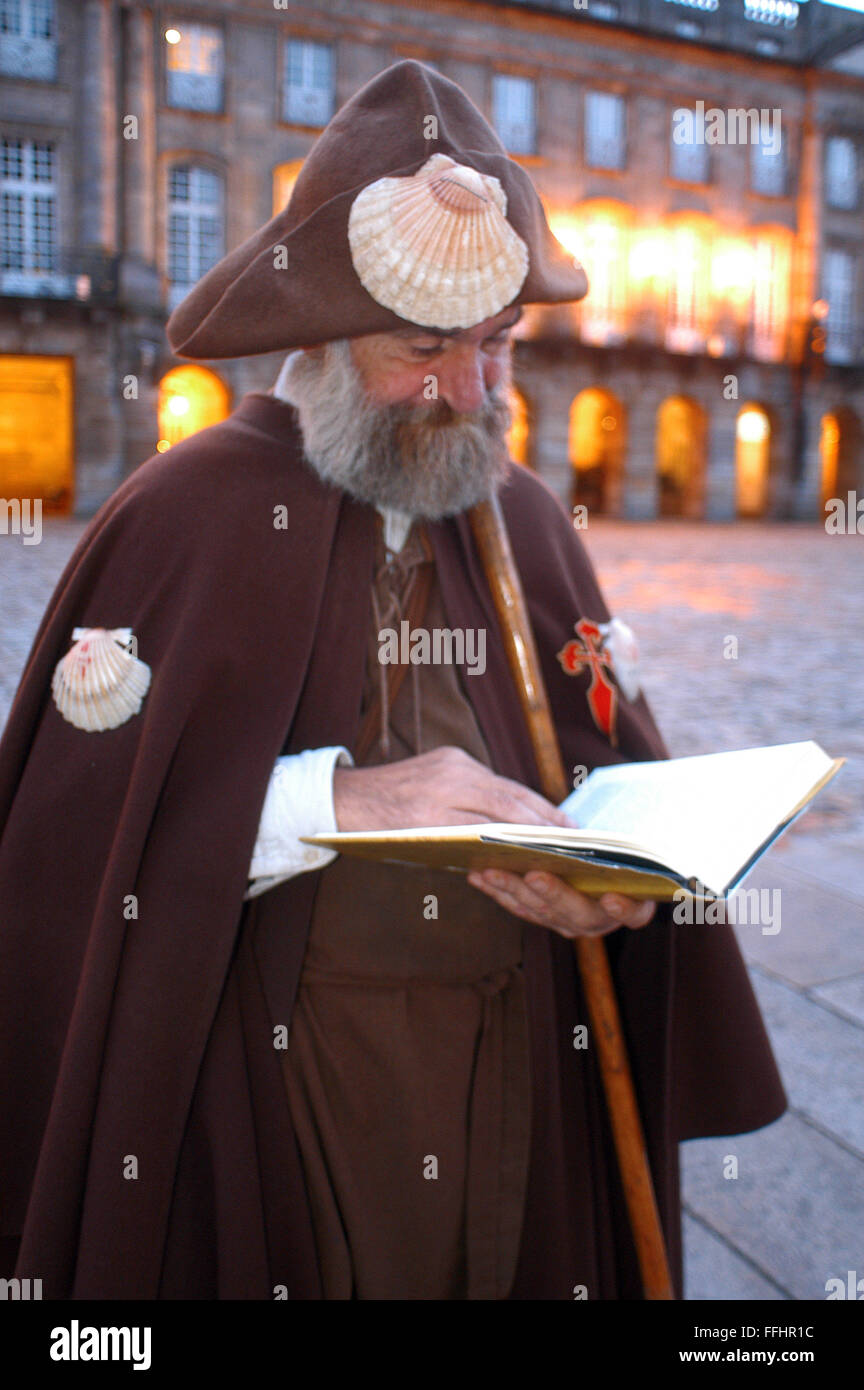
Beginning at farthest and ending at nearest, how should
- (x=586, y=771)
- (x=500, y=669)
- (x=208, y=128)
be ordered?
(x=208, y=128) → (x=586, y=771) → (x=500, y=669)

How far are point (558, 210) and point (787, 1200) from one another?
2827 cm

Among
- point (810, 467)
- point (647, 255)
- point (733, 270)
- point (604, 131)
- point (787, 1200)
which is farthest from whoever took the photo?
point (810, 467)

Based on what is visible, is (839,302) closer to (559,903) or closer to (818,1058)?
(818,1058)

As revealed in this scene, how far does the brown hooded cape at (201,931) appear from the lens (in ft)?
4.85

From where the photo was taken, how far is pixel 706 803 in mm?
1372

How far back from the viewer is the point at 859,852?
185 inches

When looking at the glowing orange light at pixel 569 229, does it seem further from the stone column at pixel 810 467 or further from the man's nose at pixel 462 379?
the man's nose at pixel 462 379

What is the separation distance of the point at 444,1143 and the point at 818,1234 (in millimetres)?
1115

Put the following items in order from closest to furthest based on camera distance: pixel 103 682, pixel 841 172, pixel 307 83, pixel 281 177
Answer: pixel 103 682
pixel 307 83
pixel 281 177
pixel 841 172

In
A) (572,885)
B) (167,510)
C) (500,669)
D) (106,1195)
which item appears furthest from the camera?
(500,669)

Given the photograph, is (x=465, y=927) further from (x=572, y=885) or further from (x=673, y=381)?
(x=673, y=381)

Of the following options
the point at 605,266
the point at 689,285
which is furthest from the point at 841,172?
the point at 605,266

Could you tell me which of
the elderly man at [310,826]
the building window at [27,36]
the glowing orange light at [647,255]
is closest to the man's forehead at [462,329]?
the elderly man at [310,826]
